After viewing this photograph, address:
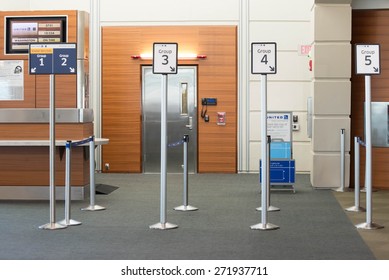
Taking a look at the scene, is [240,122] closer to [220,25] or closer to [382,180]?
[220,25]

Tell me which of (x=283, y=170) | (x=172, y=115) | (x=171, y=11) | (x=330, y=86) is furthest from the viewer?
(x=172, y=115)

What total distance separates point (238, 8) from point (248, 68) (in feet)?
3.82

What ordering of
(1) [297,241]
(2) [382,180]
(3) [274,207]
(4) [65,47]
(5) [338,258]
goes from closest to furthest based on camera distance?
(5) [338,258] < (1) [297,241] < (4) [65,47] < (3) [274,207] < (2) [382,180]

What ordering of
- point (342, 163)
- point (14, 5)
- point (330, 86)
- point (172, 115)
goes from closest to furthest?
point (342, 163)
point (330, 86)
point (14, 5)
point (172, 115)

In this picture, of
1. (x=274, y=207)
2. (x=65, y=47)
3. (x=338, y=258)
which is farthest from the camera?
(x=274, y=207)

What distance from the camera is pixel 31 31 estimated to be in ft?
31.6

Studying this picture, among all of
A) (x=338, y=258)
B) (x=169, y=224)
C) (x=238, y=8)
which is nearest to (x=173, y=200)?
(x=169, y=224)

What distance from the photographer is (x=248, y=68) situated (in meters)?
13.3

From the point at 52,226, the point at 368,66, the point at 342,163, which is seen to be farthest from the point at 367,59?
the point at 52,226

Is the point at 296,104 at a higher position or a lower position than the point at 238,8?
lower

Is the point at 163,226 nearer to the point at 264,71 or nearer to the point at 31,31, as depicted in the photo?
the point at 264,71

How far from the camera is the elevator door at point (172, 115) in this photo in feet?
43.9

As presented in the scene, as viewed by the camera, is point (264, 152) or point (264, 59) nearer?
point (264, 152)

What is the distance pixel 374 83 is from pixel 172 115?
165 inches
